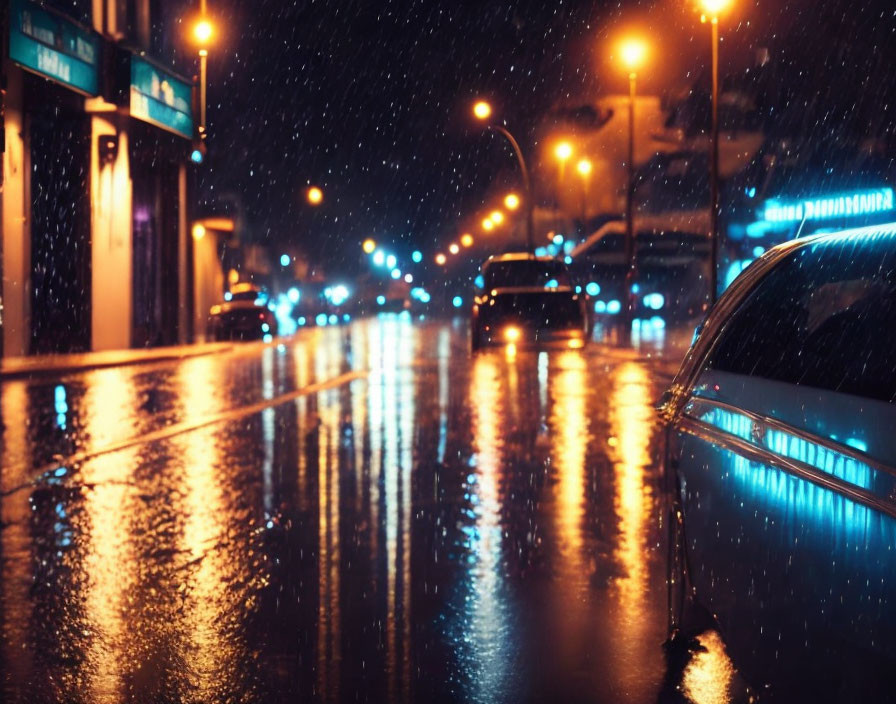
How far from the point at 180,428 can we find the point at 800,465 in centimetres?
1165

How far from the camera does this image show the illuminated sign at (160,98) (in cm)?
3325

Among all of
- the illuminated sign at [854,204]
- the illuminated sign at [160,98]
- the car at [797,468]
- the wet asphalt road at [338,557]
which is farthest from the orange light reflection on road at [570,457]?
the illuminated sign at [160,98]

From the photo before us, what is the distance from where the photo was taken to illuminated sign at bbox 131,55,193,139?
33250mm

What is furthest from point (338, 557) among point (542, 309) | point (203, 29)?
point (203, 29)

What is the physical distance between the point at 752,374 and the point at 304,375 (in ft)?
65.2

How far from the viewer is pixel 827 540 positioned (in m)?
3.28

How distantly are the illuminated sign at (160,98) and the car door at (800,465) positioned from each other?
30.8 m

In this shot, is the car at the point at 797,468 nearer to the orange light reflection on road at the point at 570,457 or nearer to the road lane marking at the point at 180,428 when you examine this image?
the orange light reflection on road at the point at 570,457

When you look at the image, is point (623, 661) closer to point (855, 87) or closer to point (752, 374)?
point (752, 374)

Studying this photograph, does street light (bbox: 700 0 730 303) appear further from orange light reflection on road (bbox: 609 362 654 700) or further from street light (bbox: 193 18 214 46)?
street light (bbox: 193 18 214 46)

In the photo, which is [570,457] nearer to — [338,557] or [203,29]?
[338,557]

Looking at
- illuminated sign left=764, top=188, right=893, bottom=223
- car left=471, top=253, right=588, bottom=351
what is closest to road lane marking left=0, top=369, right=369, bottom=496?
car left=471, top=253, right=588, bottom=351

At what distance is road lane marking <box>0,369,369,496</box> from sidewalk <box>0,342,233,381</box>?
6428 mm

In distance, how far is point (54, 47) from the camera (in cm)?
2888
